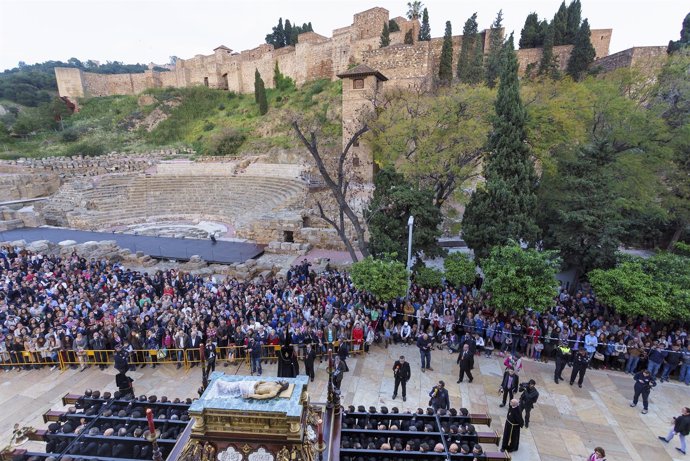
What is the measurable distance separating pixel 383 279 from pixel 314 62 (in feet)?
170

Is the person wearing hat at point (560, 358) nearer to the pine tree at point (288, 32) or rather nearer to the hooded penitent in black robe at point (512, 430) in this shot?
the hooded penitent in black robe at point (512, 430)

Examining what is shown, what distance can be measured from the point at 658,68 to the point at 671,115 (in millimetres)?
4889

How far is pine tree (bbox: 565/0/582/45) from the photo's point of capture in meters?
39.8

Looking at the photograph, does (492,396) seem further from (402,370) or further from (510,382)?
(402,370)

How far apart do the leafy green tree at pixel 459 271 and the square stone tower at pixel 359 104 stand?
57.4 feet

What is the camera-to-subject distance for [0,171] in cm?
3872

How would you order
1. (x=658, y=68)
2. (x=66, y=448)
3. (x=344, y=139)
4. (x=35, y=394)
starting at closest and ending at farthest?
1. (x=66, y=448)
2. (x=35, y=394)
3. (x=658, y=68)
4. (x=344, y=139)

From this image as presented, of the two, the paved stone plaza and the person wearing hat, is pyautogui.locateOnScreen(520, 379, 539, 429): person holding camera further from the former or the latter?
the person wearing hat

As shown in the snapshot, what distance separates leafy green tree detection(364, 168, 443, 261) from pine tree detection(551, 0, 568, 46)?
36996 mm

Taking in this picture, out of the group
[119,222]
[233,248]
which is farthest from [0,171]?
[233,248]

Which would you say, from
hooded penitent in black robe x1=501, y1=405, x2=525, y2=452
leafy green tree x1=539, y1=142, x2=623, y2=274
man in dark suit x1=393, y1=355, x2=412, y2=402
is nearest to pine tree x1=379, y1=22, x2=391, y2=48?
leafy green tree x1=539, y1=142, x2=623, y2=274

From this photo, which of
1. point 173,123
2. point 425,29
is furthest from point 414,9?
point 173,123

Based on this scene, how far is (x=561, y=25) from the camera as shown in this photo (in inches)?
1554

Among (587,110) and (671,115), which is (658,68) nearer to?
(671,115)
